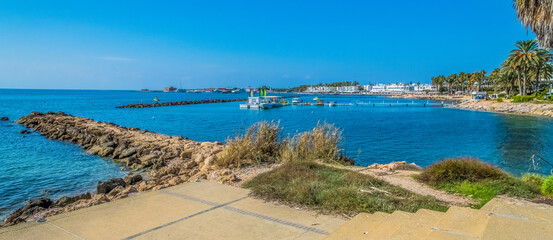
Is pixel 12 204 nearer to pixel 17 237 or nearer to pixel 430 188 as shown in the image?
pixel 17 237

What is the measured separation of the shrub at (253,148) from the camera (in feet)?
33.0

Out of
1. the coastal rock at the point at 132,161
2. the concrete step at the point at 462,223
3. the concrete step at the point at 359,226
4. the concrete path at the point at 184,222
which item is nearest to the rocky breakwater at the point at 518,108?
the coastal rock at the point at 132,161

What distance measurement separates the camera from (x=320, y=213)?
566cm

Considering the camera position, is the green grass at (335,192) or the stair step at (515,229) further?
the green grass at (335,192)

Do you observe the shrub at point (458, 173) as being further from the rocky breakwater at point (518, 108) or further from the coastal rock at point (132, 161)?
the rocky breakwater at point (518, 108)

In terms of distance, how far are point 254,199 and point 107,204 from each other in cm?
282

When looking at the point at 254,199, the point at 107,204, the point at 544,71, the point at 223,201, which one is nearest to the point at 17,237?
the point at 107,204

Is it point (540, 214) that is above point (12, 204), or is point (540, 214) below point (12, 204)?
above

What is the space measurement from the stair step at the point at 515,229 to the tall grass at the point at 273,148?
5.97 meters

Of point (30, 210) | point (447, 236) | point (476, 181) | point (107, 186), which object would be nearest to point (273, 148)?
point (107, 186)

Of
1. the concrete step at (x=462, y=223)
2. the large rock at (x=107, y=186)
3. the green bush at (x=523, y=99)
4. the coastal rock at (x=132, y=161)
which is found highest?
the green bush at (x=523, y=99)

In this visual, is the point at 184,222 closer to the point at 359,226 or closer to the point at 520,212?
the point at 359,226

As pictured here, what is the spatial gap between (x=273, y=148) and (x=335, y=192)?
5.08m

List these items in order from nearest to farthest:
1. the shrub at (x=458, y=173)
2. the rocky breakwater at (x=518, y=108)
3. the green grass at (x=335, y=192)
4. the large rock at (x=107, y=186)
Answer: the green grass at (x=335, y=192) → the shrub at (x=458, y=173) → the large rock at (x=107, y=186) → the rocky breakwater at (x=518, y=108)
